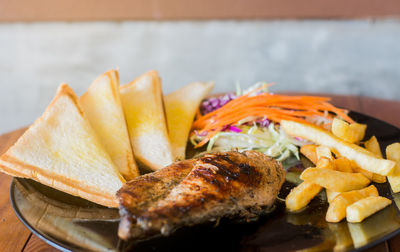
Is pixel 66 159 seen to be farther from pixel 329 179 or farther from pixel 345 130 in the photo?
pixel 345 130

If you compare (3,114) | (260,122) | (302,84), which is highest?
(260,122)

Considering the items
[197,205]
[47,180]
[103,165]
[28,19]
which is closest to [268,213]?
[197,205]

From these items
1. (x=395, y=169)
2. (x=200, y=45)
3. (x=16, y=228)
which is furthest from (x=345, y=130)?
(x=200, y=45)

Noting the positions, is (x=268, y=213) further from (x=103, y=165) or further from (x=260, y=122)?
(x=260, y=122)

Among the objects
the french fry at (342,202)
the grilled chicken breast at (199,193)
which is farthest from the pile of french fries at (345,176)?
the grilled chicken breast at (199,193)

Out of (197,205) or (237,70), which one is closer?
(197,205)

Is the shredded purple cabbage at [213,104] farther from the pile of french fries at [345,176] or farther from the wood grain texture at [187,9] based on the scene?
the wood grain texture at [187,9]
